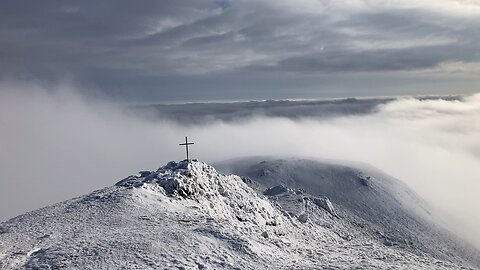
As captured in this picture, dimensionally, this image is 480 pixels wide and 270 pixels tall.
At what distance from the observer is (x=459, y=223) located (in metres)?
77.1

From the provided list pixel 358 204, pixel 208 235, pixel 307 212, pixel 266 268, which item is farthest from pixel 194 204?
pixel 358 204

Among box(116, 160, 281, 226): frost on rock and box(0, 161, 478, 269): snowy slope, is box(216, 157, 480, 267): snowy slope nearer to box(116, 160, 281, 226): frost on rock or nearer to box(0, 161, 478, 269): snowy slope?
box(116, 160, 281, 226): frost on rock

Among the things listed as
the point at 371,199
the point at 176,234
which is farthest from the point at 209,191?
the point at 371,199

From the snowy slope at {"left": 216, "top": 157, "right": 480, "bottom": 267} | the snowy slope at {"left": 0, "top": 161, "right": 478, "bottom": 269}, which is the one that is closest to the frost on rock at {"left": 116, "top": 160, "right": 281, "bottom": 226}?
the snowy slope at {"left": 0, "top": 161, "right": 478, "bottom": 269}

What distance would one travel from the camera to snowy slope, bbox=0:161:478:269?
22.9m

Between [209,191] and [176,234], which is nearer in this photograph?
[176,234]

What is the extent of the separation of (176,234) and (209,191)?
464 inches

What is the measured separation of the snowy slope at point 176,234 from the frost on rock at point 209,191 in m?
0.09

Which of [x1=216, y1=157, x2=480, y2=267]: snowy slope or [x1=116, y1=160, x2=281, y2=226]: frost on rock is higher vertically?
[x1=116, y1=160, x2=281, y2=226]: frost on rock

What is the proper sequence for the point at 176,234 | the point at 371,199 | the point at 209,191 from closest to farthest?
the point at 176,234, the point at 209,191, the point at 371,199

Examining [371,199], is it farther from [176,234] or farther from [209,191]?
[176,234]

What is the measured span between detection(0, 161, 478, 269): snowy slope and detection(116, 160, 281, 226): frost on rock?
0.09 metres

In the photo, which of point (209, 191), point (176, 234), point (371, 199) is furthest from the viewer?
point (371, 199)

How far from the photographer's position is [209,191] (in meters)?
37.4
